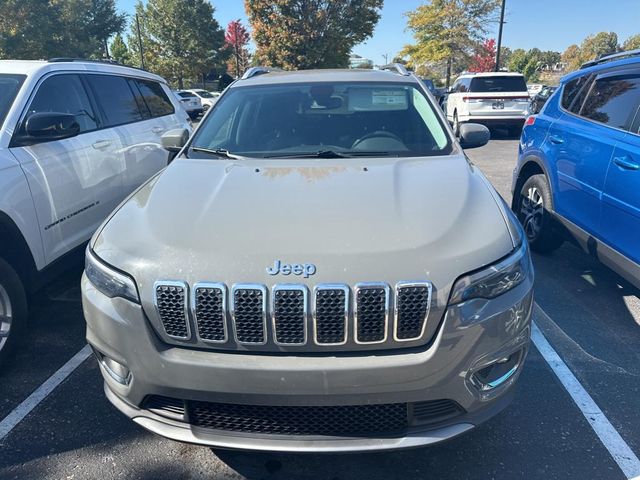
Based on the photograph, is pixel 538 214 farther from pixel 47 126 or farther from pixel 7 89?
pixel 7 89

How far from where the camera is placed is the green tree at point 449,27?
111 ft

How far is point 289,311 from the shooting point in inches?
75.5

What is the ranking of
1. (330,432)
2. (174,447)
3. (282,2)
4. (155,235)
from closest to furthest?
(330,432) → (155,235) → (174,447) → (282,2)

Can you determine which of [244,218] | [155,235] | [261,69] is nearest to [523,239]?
[244,218]

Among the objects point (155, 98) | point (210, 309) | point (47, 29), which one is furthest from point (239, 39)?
point (210, 309)

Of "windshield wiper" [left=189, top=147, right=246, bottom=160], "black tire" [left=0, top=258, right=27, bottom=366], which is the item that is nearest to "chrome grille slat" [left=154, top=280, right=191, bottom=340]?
"windshield wiper" [left=189, top=147, right=246, bottom=160]

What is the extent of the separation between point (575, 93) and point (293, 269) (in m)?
3.94

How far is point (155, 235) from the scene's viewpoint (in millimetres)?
2203

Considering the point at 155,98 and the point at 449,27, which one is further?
the point at 449,27

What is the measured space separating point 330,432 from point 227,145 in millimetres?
2042

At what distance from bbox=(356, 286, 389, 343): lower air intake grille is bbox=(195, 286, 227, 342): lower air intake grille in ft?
1.70

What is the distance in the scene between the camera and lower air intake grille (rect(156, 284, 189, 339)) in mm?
1973

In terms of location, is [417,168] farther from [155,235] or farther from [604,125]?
[604,125]

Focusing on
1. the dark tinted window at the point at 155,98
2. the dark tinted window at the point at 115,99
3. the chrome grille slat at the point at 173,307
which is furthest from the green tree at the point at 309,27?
the chrome grille slat at the point at 173,307
